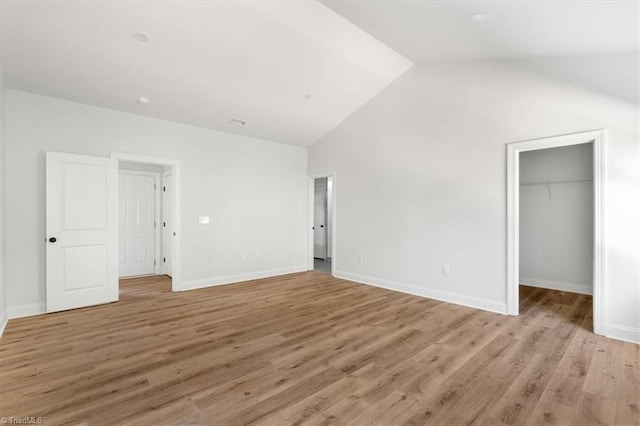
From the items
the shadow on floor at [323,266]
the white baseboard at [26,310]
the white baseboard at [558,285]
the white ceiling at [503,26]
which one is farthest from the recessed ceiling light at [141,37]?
the white baseboard at [558,285]

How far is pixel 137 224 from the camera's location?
6250 mm

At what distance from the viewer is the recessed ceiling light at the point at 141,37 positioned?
10.6ft

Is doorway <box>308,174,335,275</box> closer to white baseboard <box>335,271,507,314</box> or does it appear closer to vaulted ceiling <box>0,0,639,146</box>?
white baseboard <box>335,271,507,314</box>

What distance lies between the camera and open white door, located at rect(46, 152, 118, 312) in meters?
3.90

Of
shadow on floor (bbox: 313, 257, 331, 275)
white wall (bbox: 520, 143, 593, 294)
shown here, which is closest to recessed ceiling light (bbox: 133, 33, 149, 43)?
shadow on floor (bbox: 313, 257, 331, 275)

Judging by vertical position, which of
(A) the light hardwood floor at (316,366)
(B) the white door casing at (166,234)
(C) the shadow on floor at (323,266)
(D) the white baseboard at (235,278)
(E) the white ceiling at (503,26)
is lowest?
(C) the shadow on floor at (323,266)

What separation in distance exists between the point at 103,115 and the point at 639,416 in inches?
251

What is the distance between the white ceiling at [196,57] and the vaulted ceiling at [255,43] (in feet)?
0.04

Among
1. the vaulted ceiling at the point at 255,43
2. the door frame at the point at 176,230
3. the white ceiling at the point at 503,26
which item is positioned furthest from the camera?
the door frame at the point at 176,230

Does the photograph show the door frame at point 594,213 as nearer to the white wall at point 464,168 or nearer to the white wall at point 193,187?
the white wall at point 464,168

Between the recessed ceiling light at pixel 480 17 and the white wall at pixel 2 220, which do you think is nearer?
the recessed ceiling light at pixel 480 17

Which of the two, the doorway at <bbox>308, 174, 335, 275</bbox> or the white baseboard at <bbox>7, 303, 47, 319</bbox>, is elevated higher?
the doorway at <bbox>308, 174, 335, 275</bbox>

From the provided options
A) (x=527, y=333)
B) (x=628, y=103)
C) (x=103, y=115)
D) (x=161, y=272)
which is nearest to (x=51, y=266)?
(x=103, y=115)

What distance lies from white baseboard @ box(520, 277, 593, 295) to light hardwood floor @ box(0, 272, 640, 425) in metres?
0.94
